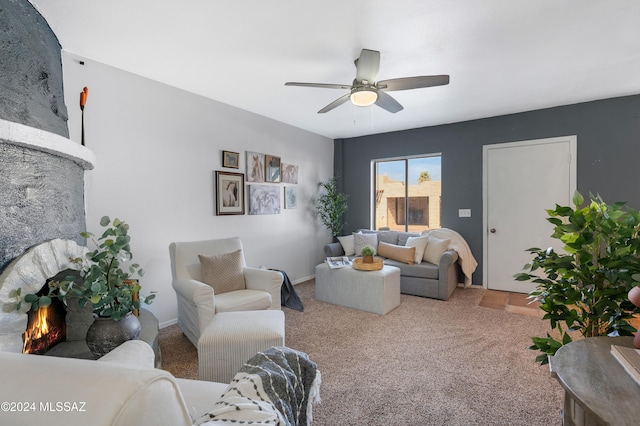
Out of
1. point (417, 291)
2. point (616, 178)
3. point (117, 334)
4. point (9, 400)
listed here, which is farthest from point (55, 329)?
point (616, 178)

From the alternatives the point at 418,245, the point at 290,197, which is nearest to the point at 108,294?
the point at 290,197

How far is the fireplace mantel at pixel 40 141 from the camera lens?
1404mm

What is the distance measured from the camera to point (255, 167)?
4074mm

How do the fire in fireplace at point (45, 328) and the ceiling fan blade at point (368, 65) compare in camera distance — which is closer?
the fire in fireplace at point (45, 328)

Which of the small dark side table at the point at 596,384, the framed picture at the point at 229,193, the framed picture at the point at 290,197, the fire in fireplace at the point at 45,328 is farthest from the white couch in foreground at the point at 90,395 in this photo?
the framed picture at the point at 290,197

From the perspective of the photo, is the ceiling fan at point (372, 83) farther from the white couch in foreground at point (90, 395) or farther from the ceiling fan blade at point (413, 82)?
the white couch in foreground at point (90, 395)

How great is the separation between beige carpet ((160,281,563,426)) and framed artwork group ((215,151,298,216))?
Result: 56.4 inches

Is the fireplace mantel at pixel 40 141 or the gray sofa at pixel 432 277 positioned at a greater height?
the fireplace mantel at pixel 40 141

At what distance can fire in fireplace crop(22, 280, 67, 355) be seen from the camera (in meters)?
1.64

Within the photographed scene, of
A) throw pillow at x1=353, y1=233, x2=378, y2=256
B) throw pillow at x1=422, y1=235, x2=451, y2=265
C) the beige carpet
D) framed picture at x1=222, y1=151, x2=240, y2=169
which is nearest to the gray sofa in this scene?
→ throw pillow at x1=422, y1=235, x2=451, y2=265

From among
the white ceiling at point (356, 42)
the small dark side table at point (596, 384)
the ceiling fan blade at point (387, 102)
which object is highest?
the white ceiling at point (356, 42)

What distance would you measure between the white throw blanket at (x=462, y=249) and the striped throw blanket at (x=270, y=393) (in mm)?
3582

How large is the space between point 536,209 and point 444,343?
2.58m

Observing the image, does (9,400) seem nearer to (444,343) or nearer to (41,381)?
(41,381)
